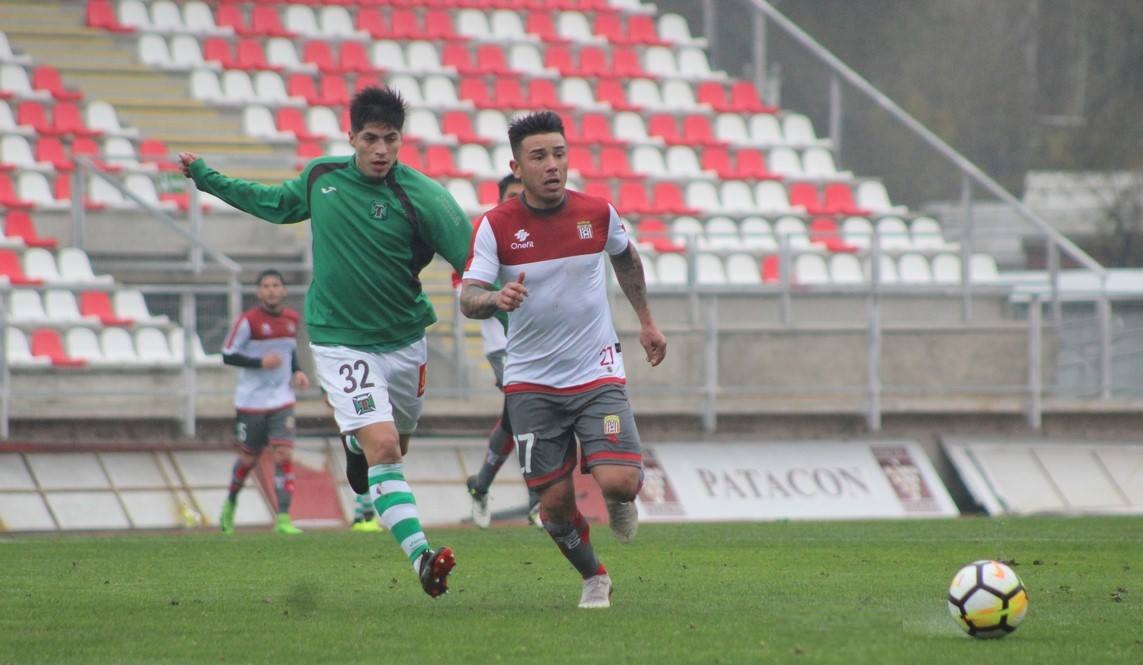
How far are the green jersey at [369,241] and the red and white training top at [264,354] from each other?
23.2ft

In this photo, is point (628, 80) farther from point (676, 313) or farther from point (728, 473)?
point (728, 473)

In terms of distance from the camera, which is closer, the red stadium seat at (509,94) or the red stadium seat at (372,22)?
the red stadium seat at (509,94)

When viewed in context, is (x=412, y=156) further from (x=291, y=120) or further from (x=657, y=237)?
(x=657, y=237)

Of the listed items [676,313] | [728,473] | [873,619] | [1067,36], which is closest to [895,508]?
[728,473]

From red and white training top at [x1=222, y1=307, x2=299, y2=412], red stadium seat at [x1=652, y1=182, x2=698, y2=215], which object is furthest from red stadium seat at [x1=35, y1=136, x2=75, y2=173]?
red stadium seat at [x1=652, y1=182, x2=698, y2=215]

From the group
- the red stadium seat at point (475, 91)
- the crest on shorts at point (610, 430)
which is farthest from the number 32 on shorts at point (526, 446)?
the red stadium seat at point (475, 91)

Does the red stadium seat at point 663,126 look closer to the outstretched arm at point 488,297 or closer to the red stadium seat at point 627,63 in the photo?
the red stadium seat at point 627,63

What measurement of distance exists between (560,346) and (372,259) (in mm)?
1063

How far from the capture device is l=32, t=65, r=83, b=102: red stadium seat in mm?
22609

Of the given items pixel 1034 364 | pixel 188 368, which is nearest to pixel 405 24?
pixel 188 368

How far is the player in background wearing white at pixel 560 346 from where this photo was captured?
8320 millimetres

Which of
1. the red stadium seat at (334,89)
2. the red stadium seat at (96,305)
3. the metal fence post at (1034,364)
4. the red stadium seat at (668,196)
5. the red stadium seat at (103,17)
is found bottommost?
the metal fence post at (1034,364)

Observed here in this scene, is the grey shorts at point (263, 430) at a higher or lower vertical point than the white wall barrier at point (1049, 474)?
higher

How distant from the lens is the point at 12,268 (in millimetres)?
19125
